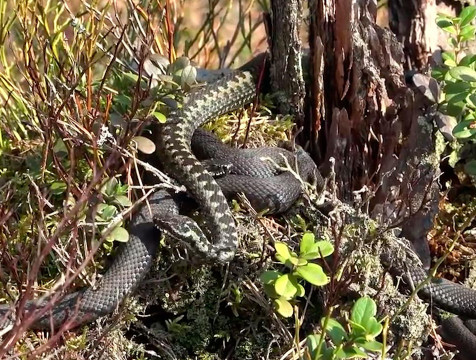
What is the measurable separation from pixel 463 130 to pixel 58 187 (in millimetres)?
2761

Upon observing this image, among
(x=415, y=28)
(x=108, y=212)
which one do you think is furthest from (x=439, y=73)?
(x=108, y=212)

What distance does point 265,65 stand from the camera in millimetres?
6316

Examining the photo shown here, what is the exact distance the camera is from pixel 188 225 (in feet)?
16.2

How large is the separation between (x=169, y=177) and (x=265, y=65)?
4.73 ft

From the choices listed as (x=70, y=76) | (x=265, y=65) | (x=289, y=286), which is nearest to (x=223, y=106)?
(x=265, y=65)

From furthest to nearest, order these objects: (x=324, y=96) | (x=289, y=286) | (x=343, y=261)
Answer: (x=324, y=96)
(x=343, y=261)
(x=289, y=286)

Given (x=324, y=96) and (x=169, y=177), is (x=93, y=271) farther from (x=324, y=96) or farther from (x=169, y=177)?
(x=324, y=96)

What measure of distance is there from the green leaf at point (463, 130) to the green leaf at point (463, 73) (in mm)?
304

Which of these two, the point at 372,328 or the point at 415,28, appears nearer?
the point at 372,328

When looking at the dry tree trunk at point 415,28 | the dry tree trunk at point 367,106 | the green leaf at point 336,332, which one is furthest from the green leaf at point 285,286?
the dry tree trunk at point 415,28

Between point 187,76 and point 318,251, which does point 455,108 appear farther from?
point 187,76

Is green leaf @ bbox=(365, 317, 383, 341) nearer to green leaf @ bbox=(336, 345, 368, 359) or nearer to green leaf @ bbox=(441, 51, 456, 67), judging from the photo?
green leaf @ bbox=(336, 345, 368, 359)

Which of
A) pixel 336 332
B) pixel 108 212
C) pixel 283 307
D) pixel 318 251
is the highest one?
pixel 318 251

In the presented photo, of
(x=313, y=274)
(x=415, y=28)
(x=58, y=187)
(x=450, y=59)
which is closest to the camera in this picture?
(x=313, y=274)
